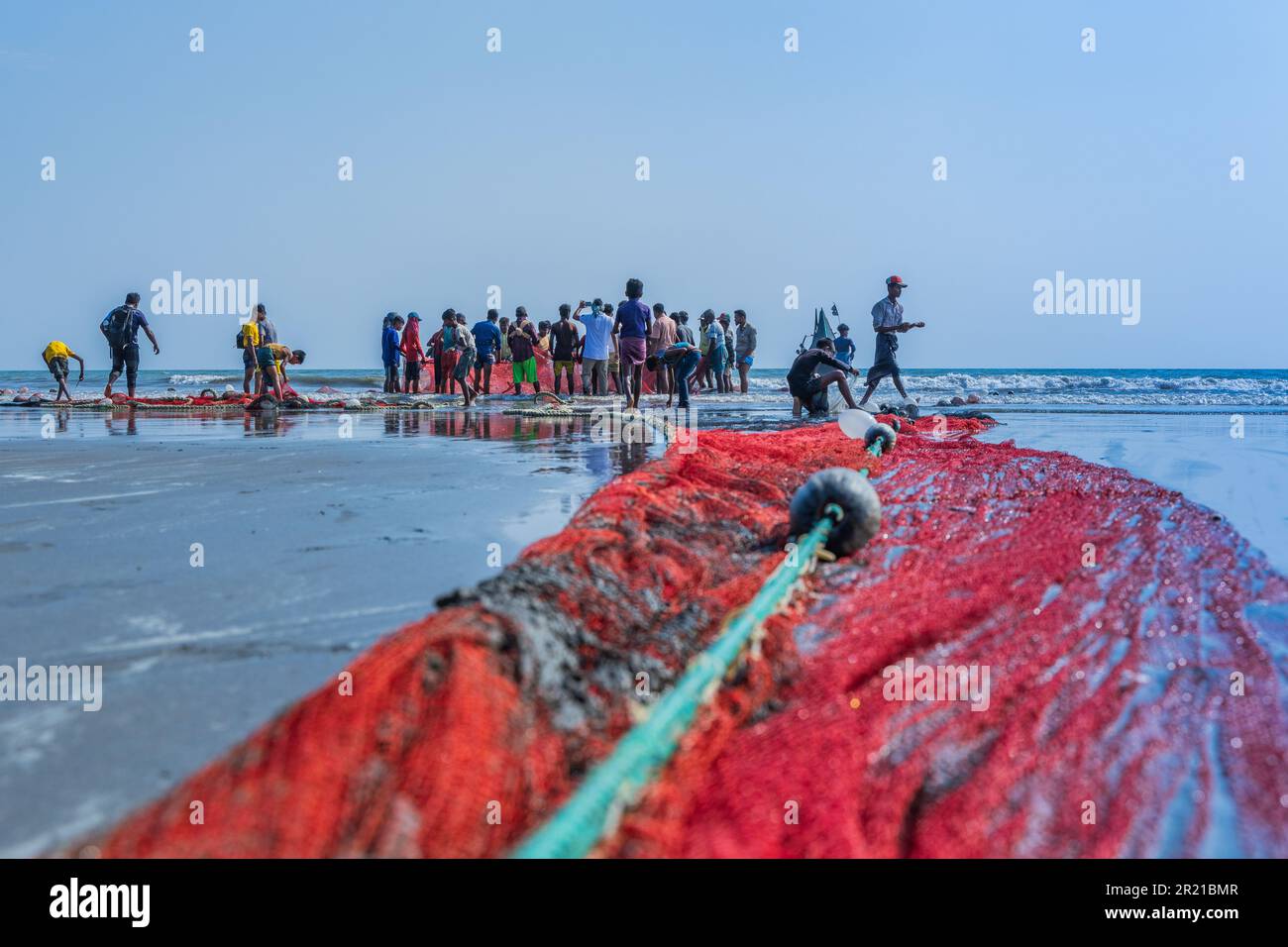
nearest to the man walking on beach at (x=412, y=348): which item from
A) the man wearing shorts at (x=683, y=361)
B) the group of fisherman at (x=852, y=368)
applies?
the man wearing shorts at (x=683, y=361)

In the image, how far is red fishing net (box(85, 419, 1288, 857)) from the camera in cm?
165

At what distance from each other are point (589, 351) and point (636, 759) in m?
16.7

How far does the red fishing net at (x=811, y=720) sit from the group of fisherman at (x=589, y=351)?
7.73m

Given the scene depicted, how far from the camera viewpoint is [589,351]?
1809 centimetres

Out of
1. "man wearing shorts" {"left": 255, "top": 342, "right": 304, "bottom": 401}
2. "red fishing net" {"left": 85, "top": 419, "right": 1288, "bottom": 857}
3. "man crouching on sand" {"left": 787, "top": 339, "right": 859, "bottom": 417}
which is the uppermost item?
"man wearing shorts" {"left": 255, "top": 342, "right": 304, "bottom": 401}

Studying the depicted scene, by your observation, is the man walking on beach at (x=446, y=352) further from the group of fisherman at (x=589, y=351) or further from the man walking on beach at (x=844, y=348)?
the man walking on beach at (x=844, y=348)

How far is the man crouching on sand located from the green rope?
357 inches

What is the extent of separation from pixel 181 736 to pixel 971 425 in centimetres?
1190

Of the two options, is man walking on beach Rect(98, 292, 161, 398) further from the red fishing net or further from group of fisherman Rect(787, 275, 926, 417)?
the red fishing net

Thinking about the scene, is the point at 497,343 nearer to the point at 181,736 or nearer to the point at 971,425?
the point at 971,425

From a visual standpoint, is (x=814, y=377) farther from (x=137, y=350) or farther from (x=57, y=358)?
(x=57, y=358)

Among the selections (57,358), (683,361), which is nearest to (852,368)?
(683,361)

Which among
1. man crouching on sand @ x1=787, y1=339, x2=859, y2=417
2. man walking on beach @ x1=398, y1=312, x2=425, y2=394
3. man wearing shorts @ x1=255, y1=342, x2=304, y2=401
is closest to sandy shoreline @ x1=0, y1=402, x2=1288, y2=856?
man crouching on sand @ x1=787, y1=339, x2=859, y2=417
